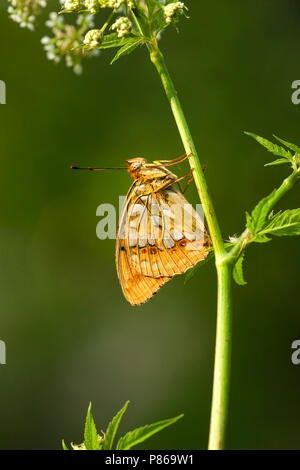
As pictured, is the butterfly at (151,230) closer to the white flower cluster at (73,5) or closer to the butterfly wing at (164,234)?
the butterfly wing at (164,234)

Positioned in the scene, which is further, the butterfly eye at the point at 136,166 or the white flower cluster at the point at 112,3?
the butterfly eye at the point at 136,166

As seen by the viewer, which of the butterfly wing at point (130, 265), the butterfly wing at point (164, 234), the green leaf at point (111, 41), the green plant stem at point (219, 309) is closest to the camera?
the green plant stem at point (219, 309)

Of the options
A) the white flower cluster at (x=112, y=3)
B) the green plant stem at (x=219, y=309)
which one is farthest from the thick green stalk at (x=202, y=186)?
the white flower cluster at (x=112, y=3)

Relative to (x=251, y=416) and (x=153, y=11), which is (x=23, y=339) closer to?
(x=251, y=416)

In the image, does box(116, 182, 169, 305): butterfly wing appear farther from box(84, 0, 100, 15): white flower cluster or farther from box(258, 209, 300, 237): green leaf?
box(84, 0, 100, 15): white flower cluster

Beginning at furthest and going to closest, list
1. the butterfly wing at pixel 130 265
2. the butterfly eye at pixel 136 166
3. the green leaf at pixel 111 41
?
the butterfly eye at pixel 136 166 → the butterfly wing at pixel 130 265 → the green leaf at pixel 111 41
